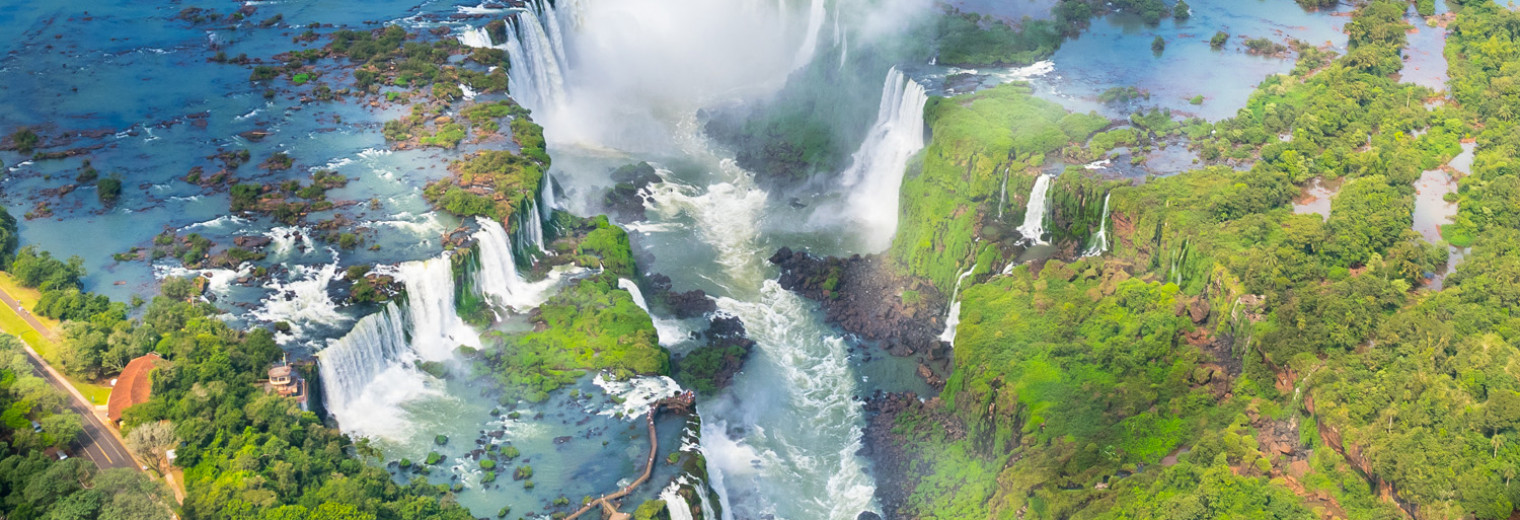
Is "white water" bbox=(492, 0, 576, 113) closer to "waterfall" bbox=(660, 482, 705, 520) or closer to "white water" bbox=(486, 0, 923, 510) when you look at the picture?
"white water" bbox=(486, 0, 923, 510)

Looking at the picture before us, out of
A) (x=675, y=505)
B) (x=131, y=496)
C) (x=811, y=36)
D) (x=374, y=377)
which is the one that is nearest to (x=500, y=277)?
(x=374, y=377)

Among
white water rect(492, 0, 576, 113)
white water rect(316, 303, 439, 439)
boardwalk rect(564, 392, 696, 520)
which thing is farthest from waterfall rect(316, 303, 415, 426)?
→ white water rect(492, 0, 576, 113)

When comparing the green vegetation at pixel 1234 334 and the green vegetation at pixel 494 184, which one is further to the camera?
the green vegetation at pixel 494 184

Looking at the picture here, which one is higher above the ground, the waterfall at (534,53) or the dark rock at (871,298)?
the waterfall at (534,53)

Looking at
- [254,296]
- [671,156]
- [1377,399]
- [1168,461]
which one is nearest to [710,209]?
[671,156]

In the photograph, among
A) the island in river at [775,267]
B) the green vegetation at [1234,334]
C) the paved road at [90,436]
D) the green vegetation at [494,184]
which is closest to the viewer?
the paved road at [90,436]

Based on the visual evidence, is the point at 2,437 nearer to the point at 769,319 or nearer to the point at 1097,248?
the point at 769,319

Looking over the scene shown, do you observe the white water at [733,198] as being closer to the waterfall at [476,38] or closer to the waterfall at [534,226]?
the waterfall at [476,38]

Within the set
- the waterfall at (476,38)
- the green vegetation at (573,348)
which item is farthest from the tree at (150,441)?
the waterfall at (476,38)

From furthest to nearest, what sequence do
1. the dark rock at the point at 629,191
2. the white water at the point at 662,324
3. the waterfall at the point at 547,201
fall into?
the dark rock at the point at 629,191
the waterfall at the point at 547,201
the white water at the point at 662,324
